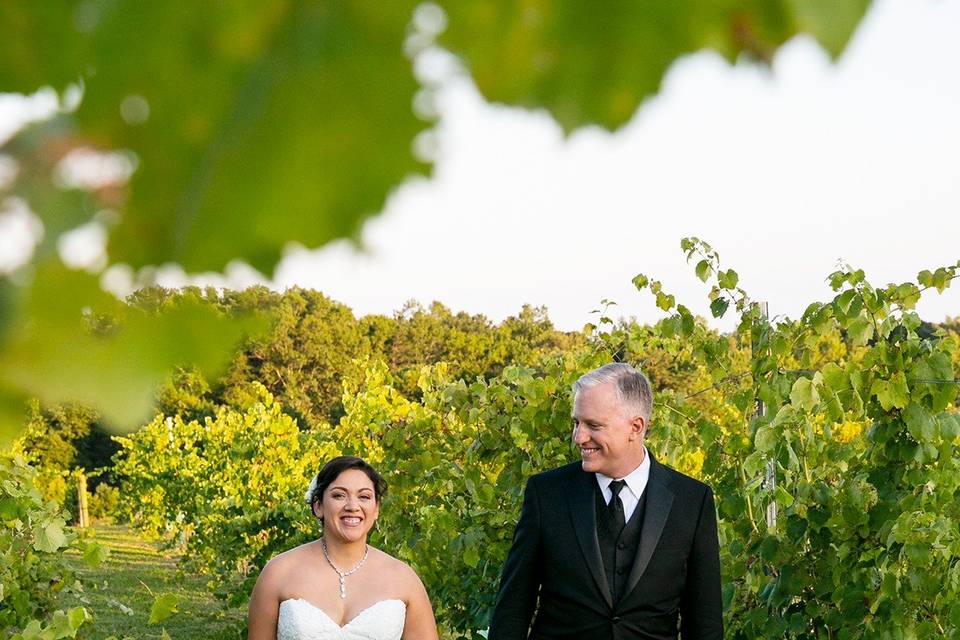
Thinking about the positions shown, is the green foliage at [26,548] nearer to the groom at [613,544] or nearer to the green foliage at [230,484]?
the groom at [613,544]

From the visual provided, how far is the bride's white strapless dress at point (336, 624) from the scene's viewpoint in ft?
12.8

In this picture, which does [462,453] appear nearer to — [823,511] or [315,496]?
[315,496]

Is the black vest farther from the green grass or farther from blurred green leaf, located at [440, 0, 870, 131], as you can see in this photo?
the green grass

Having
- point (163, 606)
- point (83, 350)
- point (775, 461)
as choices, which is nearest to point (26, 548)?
point (163, 606)

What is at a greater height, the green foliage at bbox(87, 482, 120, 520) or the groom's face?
the green foliage at bbox(87, 482, 120, 520)

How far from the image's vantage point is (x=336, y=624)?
3986mm

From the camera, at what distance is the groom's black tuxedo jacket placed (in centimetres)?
311

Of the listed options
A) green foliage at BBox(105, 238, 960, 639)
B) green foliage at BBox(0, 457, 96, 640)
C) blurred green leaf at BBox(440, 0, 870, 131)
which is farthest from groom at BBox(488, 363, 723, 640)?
blurred green leaf at BBox(440, 0, 870, 131)

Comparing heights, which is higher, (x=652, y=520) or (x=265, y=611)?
(x=652, y=520)

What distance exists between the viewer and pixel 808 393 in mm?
4160

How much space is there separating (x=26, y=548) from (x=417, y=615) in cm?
172

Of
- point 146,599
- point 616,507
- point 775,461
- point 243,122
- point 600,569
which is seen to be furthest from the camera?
point 146,599

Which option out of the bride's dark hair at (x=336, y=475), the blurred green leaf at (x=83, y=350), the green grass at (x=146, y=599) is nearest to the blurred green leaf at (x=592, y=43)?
the blurred green leaf at (x=83, y=350)

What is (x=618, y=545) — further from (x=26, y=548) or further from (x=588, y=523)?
(x=26, y=548)
